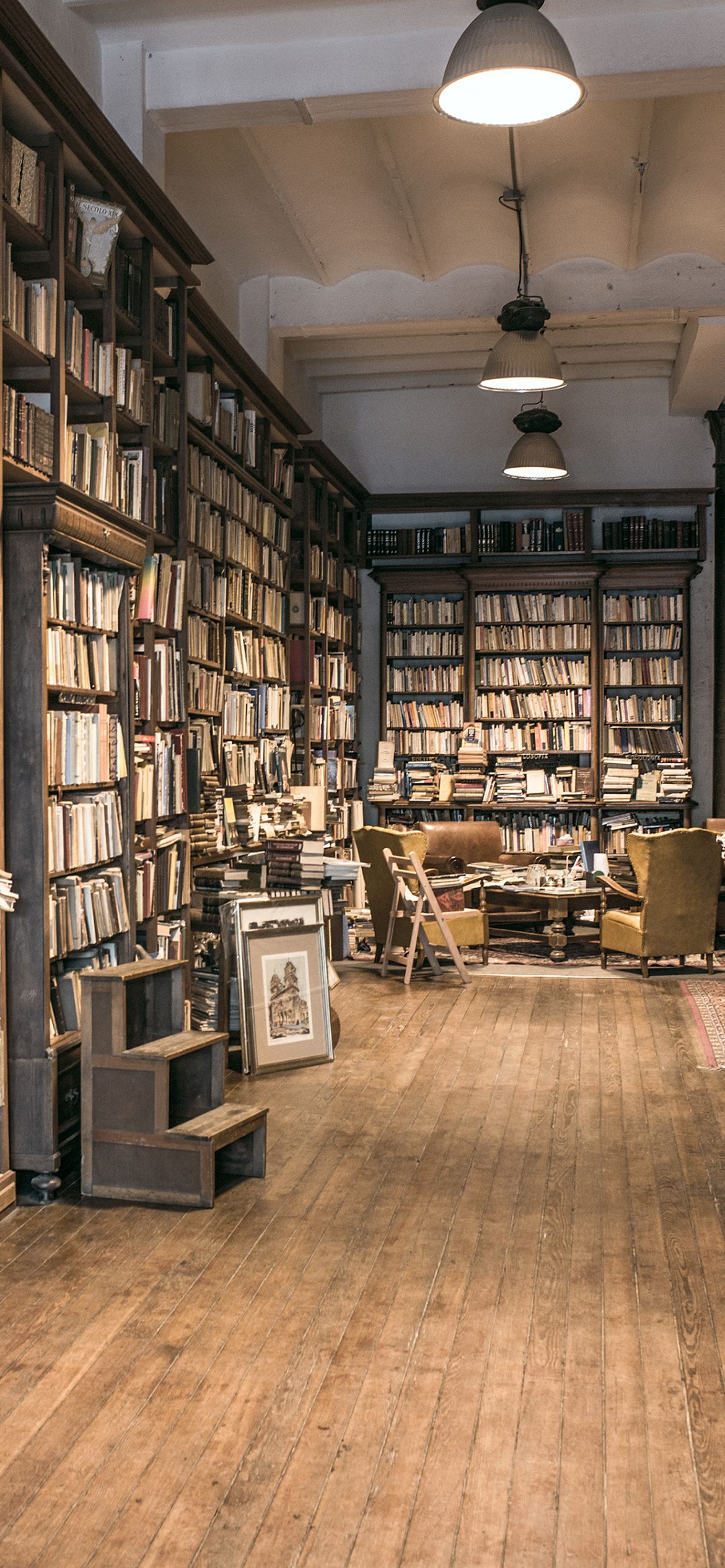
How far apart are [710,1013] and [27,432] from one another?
16.6 feet

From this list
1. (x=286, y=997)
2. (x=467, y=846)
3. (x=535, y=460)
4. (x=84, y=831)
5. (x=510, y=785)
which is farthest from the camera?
(x=510, y=785)

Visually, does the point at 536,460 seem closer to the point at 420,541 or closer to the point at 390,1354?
the point at 420,541

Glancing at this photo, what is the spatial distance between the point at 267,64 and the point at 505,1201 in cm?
486

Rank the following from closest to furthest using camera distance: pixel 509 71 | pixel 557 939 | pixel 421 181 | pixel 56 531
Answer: pixel 509 71
pixel 56 531
pixel 421 181
pixel 557 939

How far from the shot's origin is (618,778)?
11.4 meters

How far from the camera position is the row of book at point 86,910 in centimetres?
451

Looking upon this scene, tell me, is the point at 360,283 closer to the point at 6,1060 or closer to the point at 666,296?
the point at 666,296

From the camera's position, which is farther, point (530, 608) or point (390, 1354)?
point (530, 608)

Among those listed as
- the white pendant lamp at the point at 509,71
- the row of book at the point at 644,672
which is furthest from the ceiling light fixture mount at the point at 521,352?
the row of book at the point at 644,672

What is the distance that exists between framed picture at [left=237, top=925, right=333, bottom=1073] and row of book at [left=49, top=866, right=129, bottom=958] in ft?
3.08

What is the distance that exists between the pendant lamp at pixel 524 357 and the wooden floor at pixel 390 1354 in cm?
421

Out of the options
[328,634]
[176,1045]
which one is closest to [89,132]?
[176,1045]

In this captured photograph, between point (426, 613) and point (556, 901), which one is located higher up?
point (426, 613)

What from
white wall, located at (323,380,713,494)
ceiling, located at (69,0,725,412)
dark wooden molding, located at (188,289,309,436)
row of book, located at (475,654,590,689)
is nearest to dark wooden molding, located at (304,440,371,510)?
dark wooden molding, located at (188,289,309,436)
